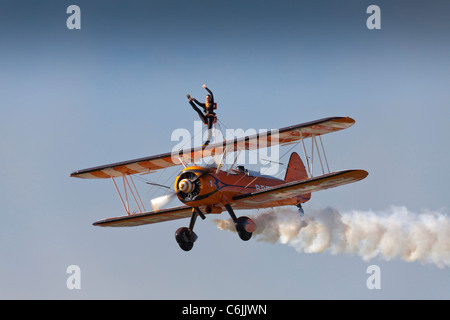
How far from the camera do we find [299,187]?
2897 centimetres

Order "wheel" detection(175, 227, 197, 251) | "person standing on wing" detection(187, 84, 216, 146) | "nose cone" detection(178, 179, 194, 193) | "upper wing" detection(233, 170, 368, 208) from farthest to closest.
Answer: "person standing on wing" detection(187, 84, 216, 146), "wheel" detection(175, 227, 197, 251), "nose cone" detection(178, 179, 194, 193), "upper wing" detection(233, 170, 368, 208)

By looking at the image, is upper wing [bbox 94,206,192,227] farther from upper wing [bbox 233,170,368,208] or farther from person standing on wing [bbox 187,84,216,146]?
person standing on wing [bbox 187,84,216,146]

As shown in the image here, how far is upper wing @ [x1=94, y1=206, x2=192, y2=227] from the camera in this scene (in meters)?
31.5

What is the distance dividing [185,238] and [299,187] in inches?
→ 146

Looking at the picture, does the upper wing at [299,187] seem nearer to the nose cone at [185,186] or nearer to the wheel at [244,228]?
the wheel at [244,228]

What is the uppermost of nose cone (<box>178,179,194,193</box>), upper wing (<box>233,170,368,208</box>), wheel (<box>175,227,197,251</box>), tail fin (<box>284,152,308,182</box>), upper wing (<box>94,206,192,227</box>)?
tail fin (<box>284,152,308,182</box>)

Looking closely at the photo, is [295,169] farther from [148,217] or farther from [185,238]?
[185,238]

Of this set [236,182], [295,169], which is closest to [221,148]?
[236,182]

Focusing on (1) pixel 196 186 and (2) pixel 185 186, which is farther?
(1) pixel 196 186

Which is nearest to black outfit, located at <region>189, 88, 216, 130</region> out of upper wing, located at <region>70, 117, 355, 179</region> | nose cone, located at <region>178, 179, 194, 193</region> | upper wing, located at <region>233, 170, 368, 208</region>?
upper wing, located at <region>70, 117, 355, 179</region>

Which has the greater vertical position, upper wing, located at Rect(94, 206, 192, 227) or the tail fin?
the tail fin

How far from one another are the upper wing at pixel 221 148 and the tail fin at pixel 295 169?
3076mm

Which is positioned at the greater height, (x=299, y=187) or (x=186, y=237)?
(x=299, y=187)
